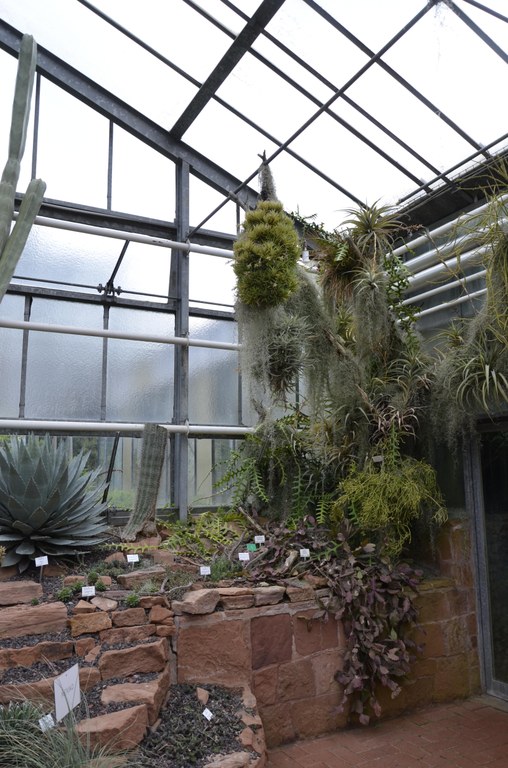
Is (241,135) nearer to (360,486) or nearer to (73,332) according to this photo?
(73,332)

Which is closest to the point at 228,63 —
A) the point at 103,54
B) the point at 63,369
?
the point at 103,54

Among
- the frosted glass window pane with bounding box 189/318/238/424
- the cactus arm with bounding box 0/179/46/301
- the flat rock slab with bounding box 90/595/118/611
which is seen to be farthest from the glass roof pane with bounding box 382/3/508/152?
the flat rock slab with bounding box 90/595/118/611

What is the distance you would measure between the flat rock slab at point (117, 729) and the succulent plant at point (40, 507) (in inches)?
51.8

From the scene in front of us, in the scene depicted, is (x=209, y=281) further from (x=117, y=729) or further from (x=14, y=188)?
(x=117, y=729)

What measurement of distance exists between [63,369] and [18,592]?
2.36m

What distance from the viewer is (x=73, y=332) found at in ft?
16.2

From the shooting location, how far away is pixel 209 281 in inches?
233

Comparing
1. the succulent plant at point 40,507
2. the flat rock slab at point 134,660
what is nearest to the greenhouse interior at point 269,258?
the succulent plant at point 40,507

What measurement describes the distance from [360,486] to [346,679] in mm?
1167

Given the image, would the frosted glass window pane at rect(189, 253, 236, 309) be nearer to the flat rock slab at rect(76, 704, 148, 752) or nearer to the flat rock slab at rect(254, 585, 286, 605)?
the flat rock slab at rect(254, 585, 286, 605)

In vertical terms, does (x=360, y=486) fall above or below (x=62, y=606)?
above

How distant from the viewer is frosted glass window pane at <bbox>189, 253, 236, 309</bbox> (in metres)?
5.83

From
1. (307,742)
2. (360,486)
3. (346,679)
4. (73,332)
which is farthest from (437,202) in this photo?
(307,742)

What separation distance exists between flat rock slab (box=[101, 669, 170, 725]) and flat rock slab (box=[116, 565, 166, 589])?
67cm
